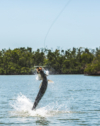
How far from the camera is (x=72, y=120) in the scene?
2125cm

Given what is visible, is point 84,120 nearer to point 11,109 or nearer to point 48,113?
point 48,113

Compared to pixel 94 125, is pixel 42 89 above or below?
above

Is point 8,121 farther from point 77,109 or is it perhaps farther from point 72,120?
point 77,109

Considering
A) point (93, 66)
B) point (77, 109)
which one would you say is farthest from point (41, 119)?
point (93, 66)

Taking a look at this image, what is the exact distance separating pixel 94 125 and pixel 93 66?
15248 cm

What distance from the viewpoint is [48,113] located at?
23531mm

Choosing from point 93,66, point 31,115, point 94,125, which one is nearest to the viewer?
point 94,125

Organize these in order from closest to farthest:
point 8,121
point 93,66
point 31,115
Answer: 1. point 8,121
2. point 31,115
3. point 93,66

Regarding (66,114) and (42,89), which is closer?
(42,89)

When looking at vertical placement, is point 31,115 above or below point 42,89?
below

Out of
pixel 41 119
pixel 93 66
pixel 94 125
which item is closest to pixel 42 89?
pixel 41 119

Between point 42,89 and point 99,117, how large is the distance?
4.39 m

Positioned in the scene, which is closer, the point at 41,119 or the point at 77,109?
the point at 41,119

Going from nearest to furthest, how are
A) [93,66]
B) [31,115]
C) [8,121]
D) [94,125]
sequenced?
[94,125] → [8,121] → [31,115] → [93,66]
